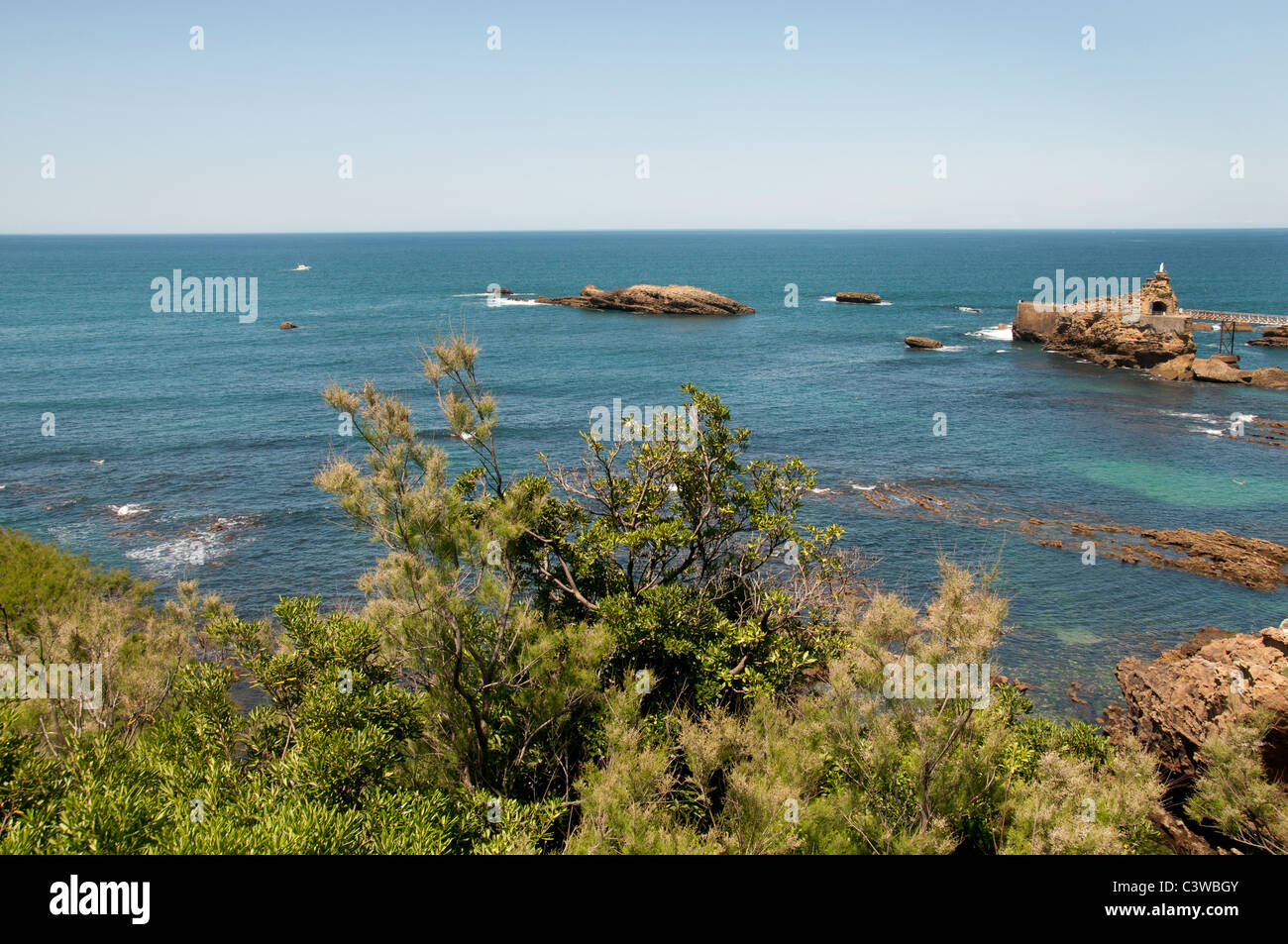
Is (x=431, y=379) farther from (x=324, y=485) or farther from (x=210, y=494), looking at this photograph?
(x=210, y=494)

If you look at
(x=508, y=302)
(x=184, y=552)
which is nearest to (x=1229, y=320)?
(x=508, y=302)

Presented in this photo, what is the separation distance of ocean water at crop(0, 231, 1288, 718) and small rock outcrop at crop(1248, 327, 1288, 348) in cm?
338

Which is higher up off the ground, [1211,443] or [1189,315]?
[1189,315]

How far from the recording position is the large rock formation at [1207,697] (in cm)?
1888

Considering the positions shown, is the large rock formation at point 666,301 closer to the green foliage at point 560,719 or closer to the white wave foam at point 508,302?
the white wave foam at point 508,302

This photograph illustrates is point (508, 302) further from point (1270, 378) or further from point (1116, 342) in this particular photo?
point (1270, 378)

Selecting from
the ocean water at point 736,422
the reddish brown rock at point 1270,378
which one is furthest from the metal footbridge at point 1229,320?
the reddish brown rock at point 1270,378

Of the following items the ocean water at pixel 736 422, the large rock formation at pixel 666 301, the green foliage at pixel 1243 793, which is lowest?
the green foliage at pixel 1243 793

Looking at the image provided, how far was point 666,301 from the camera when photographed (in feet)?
386

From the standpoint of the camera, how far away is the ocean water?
1380 inches

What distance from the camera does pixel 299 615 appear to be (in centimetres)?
1869

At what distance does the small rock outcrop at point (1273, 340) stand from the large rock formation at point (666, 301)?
198 feet
